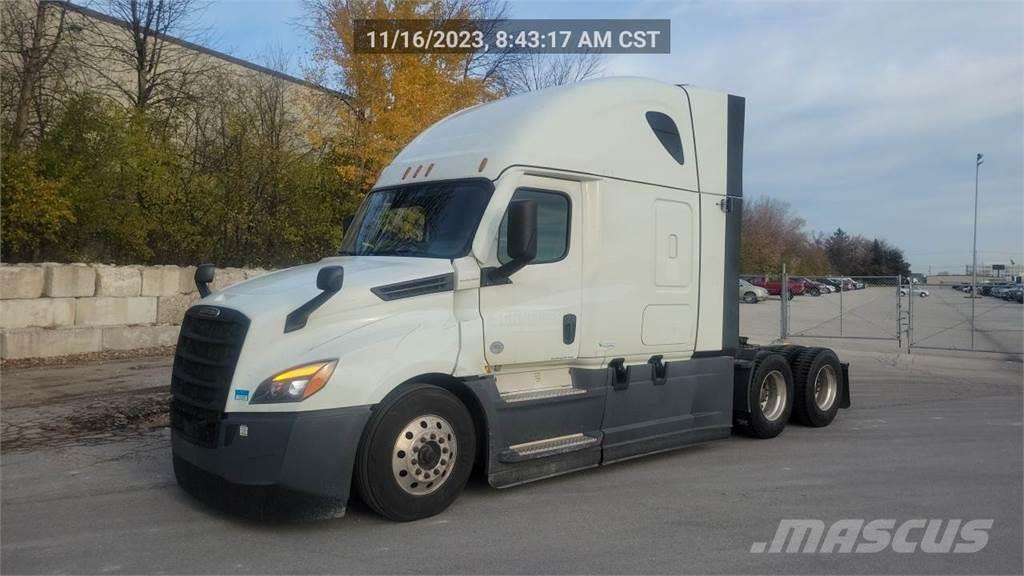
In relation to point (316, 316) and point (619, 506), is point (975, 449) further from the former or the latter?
point (316, 316)

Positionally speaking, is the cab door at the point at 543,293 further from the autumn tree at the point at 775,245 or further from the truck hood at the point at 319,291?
the autumn tree at the point at 775,245

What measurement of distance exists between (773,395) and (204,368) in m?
6.24

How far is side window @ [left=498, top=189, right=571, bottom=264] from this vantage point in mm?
6488

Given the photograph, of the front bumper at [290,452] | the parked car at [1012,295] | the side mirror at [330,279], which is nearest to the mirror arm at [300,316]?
the side mirror at [330,279]

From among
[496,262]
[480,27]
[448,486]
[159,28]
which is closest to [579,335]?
[496,262]

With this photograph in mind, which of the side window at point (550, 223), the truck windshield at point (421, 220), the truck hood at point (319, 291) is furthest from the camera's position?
the side window at point (550, 223)

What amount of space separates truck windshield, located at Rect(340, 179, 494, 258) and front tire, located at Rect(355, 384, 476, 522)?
118cm

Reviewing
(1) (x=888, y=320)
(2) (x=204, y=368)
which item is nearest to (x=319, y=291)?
(2) (x=204, y=368)

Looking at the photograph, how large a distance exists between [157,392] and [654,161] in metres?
7.65

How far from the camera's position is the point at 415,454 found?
566 cm

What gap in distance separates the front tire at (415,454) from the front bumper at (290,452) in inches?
5.9

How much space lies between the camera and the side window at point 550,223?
6.49 m

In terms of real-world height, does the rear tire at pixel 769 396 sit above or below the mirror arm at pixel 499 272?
below

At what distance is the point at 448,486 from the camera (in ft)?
19.2
